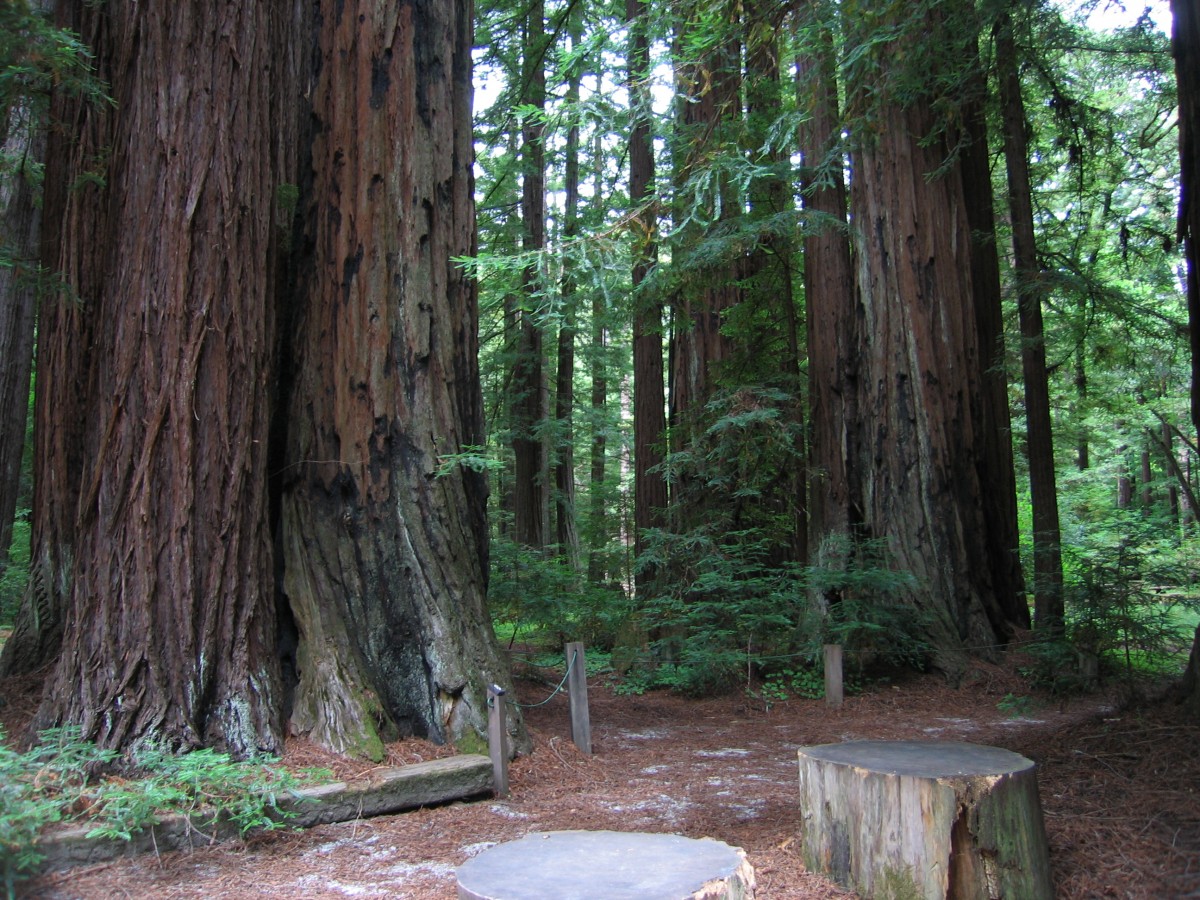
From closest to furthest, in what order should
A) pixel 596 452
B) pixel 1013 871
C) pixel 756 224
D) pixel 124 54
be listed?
pixel 1013 871
pixel 124 54
pixel 756 224
pixel 596 452

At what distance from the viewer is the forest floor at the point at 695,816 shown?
392cm

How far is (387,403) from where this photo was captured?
6.53 meters

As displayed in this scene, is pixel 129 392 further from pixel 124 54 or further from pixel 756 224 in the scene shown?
pixel 756 224

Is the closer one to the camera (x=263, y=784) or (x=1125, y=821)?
(x=1125, y=821)

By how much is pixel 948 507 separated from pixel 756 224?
13.0 ft

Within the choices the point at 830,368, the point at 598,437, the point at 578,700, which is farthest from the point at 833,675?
the point at 598,437

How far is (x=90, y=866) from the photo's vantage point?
13.3ft

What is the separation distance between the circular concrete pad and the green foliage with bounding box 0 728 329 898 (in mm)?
1657

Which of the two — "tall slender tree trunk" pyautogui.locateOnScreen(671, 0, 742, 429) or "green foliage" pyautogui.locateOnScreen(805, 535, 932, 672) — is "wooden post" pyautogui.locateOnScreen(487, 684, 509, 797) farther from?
"tall slender tree trunk" pyautogui.locateOnScreen(671, 0, 742, 429)

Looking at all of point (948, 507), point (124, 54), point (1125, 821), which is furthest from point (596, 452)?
point (1125, 821)

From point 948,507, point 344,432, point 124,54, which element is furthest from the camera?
point 948,507

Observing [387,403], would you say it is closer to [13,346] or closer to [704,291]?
[704,291]

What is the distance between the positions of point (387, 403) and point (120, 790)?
306cm

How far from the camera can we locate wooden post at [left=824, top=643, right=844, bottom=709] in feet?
29.2
